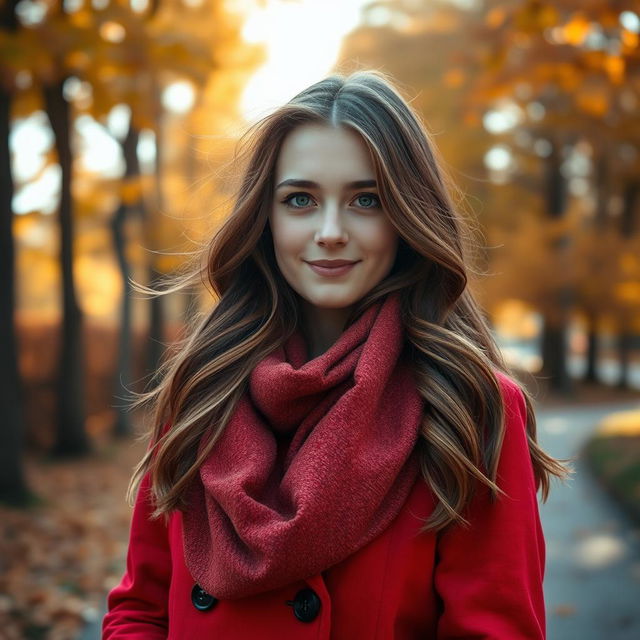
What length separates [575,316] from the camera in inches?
822

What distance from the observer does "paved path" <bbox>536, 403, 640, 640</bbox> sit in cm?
518

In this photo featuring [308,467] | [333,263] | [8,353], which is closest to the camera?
[308,467]

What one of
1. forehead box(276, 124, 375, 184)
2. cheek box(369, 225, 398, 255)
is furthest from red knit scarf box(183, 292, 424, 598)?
forehead box(276, 124, 375, 184)

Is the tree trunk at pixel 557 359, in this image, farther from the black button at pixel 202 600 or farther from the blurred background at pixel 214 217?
the black button at pixel 202 600

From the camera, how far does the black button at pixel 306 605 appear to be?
187 centimetres

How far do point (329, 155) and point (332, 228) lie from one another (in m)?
0.18

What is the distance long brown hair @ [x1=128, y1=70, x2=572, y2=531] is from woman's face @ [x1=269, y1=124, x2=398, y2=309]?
0.04 m

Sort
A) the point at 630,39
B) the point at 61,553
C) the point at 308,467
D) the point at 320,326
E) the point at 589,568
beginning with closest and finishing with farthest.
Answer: the point at 308,467 < the point at 320,326 < the point at 630,39 < the point at 589,568 < the point at 61,553

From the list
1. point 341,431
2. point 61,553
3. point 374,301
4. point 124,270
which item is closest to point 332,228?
point 374,301

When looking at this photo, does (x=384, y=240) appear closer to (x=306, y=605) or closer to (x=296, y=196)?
(x=296, y=196)

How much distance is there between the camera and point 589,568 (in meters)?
6.44

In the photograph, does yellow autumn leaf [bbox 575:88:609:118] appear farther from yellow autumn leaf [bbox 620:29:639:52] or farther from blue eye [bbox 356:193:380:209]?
blue eye [bbox 356:193:380:209]

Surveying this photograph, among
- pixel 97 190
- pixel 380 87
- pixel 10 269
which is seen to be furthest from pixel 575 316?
pixel 380 87

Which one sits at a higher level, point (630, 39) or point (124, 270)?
point (630, 39)
